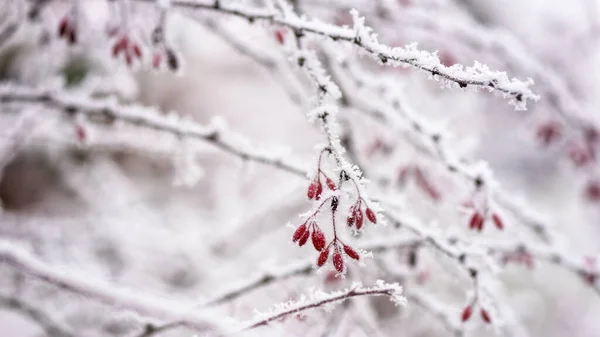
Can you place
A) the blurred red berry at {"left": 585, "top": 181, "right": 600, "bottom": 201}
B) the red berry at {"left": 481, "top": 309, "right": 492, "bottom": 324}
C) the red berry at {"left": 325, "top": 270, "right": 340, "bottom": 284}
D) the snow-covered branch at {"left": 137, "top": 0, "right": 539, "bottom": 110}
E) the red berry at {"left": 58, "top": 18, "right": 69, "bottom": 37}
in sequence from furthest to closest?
the blurred red berry at {"left": 585, "top": 181, "right": 600, "bottom": 201}
the red berry at {"left": 325, "top": 270, "right": 340, "bottom": 284}
the red berry at {"left": 58, "top": 18, "right": 69, "bottom": 37}
the red berry at {"left": 481, "top": 309, "right": 492, "bottom": 324}
the snow-covered branch at {"left": 137, "top": 0, "right": 539, "bottom": 110}

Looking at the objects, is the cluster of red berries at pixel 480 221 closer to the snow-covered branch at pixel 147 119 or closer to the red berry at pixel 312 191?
the snow-covered branch at pixel 147 119

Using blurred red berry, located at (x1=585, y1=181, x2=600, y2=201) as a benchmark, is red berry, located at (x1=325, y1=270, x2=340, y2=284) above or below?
below

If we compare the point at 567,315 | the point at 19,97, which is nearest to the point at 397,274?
the point at 19,97

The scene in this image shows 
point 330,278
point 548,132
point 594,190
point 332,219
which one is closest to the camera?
point 332,219

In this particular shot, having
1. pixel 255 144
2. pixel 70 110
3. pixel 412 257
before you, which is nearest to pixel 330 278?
pixel 412 257

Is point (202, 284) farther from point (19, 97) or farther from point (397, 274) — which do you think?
point (19, 97)

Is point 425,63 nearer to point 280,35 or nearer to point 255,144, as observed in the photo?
point 280,35

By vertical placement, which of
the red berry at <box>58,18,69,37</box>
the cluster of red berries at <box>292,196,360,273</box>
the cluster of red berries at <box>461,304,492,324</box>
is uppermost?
the red berry at <box>58,18,69,37</box>

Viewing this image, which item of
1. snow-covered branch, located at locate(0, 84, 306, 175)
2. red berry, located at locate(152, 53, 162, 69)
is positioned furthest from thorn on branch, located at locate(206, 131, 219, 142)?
red berry, located at locate(152, 53, 162, 69)

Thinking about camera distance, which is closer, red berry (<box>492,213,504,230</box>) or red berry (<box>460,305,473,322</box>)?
red berry (<box>460,305,473,322</box>)

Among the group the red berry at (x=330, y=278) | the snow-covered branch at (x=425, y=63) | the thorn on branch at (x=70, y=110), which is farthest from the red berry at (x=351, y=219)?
the thorn on branch at (x=70, y=110)

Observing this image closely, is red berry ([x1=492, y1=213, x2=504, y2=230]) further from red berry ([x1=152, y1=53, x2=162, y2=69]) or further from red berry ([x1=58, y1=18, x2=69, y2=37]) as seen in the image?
red berry ([x1=58, y1=18, x2=69, y2=37])

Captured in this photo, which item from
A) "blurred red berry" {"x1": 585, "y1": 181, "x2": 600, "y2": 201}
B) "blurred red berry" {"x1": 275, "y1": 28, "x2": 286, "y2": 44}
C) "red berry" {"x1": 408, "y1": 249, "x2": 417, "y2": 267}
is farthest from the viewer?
"blurred red berry" {"x1": 585, "y1": 181, "x2": 600, "y2": 201}
